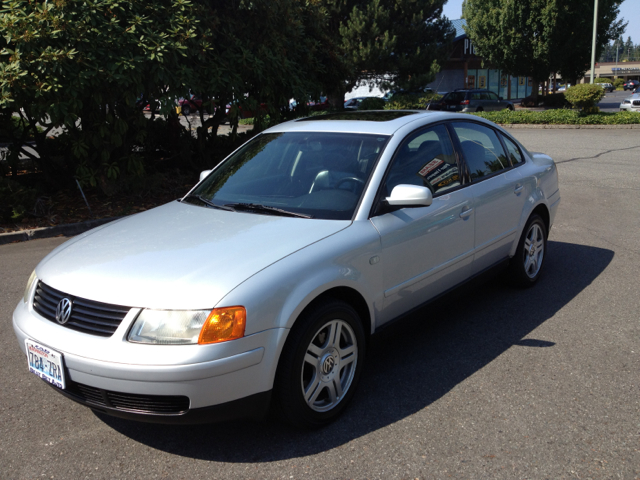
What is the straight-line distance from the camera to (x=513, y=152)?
Answer: 210 inches

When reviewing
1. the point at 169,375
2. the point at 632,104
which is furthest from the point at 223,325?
the point at 632,104

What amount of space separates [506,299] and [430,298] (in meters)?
1.40

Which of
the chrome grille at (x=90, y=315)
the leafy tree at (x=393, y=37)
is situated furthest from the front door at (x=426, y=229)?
the leafy tree at (x=393, y=37)

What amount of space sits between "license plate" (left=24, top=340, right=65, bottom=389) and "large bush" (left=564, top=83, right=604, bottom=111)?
2407cm

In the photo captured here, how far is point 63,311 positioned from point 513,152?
13.1ft

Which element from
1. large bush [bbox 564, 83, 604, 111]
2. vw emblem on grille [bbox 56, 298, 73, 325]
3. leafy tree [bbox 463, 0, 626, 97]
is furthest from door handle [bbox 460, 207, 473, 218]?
leafy tree [bbox 463, 0, 626, 97]

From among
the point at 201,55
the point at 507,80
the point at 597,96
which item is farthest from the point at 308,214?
the point at 507,80

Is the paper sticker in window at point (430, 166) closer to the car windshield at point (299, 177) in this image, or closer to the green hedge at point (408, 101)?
the car windshield at point (299, 177)

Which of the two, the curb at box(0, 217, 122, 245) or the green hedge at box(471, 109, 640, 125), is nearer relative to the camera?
the curb at box(0, 217, 122, 245)

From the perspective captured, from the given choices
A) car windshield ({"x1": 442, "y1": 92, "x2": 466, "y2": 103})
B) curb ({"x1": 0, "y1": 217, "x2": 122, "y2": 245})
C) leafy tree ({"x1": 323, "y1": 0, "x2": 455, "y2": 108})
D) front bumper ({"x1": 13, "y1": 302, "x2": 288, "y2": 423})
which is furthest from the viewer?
car windshield ({"x1": 442, "y1": 92, "x2": 466, "y2": 103})

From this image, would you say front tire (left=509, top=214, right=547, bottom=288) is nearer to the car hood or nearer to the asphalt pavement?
the asphalt pavement

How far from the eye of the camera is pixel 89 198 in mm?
10148

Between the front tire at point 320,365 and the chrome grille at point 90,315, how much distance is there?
0.81 meters

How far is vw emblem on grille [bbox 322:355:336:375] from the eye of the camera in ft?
10.5
